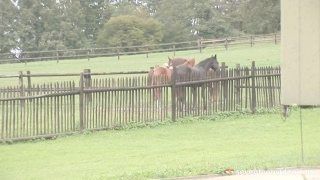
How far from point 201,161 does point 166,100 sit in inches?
261

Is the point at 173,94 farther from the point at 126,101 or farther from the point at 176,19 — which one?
the point at 176,19

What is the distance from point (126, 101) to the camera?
53.9 feet

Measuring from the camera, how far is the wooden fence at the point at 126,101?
14.8 meters

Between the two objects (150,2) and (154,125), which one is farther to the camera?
(150,2)

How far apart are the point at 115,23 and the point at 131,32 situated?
7.80 ft

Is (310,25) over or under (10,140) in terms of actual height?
over

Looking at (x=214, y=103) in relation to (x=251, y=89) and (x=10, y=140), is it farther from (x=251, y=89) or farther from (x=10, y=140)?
(x=10, y=140)

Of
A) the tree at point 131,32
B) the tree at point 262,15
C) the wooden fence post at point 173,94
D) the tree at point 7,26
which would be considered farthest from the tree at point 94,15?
the wooden fence post at point 173,94

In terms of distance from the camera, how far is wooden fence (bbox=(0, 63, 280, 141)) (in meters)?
14.8

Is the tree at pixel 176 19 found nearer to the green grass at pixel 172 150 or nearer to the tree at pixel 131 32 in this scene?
the tree at pixel 131 32

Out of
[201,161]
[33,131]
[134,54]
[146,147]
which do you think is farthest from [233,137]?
[134,54]

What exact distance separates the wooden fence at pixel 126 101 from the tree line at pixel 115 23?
149 ft

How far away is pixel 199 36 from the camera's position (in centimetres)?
7838

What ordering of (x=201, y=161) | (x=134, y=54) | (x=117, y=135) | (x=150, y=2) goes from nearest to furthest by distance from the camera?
(x=201, y=161)
(x=117, y=135)
(x=134, y=54)
(x=150, y=2)
